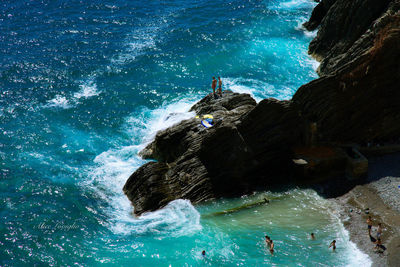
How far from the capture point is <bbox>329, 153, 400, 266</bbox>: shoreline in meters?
25.8

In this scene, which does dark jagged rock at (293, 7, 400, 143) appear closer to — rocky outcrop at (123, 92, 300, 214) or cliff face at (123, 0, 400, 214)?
cliff face at (123, 0, 400, 214)

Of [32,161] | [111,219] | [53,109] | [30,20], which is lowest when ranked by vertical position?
[111,219]

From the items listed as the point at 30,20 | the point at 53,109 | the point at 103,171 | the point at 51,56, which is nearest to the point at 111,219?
the point at 103,171

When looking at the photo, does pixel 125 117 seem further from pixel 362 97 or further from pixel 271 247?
pixel 362 97

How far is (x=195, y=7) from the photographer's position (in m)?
68.4

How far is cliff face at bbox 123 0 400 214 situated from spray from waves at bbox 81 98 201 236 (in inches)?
40.1

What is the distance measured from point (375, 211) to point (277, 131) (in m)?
9.71

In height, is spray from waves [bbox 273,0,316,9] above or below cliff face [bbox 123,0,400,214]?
above

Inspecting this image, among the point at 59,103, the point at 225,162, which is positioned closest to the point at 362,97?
the point at 225,162

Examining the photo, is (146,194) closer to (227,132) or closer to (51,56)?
(227,132)

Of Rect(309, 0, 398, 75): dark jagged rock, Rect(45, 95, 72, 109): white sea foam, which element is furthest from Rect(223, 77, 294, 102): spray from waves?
Rect(45, 95, 72, 109): white sea foam

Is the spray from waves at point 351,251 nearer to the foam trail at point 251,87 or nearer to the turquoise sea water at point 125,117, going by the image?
the turquoise sea water at point 125,117

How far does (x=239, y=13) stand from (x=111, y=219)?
47220mm

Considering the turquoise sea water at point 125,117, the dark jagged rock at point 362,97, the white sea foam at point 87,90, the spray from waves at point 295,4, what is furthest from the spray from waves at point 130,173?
the spray from waves at point 295,4
